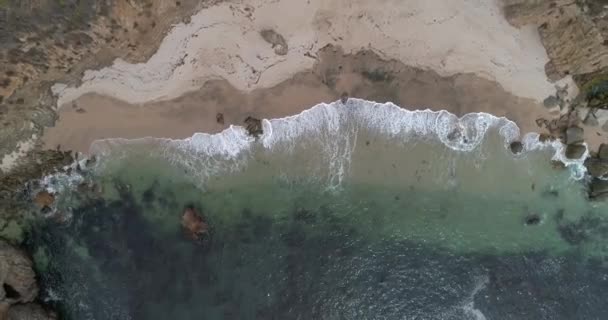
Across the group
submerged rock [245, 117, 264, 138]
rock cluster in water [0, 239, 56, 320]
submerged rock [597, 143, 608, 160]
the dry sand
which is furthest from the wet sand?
rock cluster in water [0, 239, 56, 320]

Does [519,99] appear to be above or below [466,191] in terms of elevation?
above

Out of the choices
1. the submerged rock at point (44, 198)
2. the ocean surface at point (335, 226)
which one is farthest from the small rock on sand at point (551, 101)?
the submerged rock at point (44, 198)

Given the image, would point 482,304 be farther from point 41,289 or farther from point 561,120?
point 41,289

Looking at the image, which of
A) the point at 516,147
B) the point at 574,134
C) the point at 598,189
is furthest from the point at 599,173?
the point at 516,147

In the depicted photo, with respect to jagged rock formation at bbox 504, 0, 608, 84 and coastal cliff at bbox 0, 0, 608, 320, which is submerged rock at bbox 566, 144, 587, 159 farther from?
jagged rock formation at bbox 504, 0, 608, 84

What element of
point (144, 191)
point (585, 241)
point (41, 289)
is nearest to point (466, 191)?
point (585, 241)
